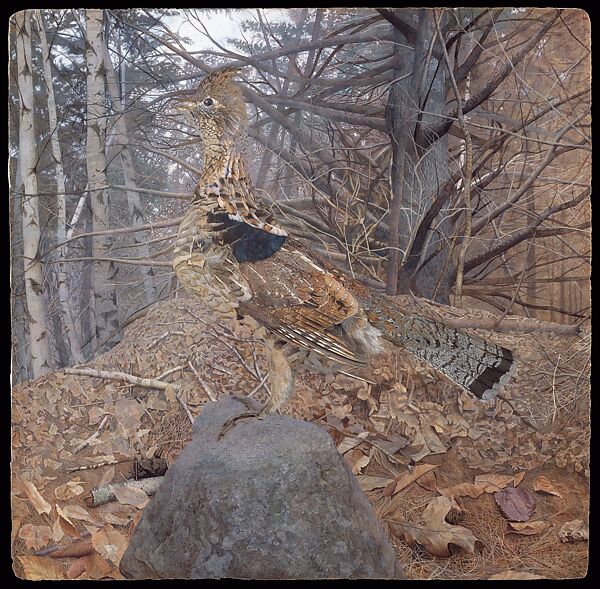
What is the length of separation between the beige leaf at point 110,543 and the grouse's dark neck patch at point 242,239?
1505 millimetres

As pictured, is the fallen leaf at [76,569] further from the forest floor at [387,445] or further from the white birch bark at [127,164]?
the white birch bark at [127,164]

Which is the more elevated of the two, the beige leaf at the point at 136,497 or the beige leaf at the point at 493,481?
the beige leaf at the point at 493,481

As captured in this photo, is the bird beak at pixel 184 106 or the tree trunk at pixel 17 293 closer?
the bird beak at pixel 184 106

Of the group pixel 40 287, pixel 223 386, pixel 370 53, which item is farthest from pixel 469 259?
pixel 40 287

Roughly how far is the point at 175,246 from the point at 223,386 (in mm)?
738

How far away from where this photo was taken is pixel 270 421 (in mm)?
3682

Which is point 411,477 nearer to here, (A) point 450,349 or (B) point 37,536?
(A) point 450,349

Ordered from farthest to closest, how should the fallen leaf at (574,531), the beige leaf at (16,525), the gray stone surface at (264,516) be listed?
1. the beige leaf at (16,525)
2. the fallen leaf at (574,531)
3. the gray stone surface at (264,516)

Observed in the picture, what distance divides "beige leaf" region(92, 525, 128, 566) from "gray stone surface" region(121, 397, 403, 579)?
15cm

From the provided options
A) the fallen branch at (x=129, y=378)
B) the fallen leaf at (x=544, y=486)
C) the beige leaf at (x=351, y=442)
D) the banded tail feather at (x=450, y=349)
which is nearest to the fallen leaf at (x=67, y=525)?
the fallen branch at (x=129, y=378)

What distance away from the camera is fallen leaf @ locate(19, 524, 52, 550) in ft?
12.5

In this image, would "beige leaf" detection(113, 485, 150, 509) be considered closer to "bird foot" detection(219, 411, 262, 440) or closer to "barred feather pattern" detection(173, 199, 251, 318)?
"bird foot" detection(219, 411, 262, 440)

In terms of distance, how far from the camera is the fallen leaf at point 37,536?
381 cm

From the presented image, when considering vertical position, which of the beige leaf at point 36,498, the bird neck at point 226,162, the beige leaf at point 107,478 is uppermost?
the bird neck at point 226,162
